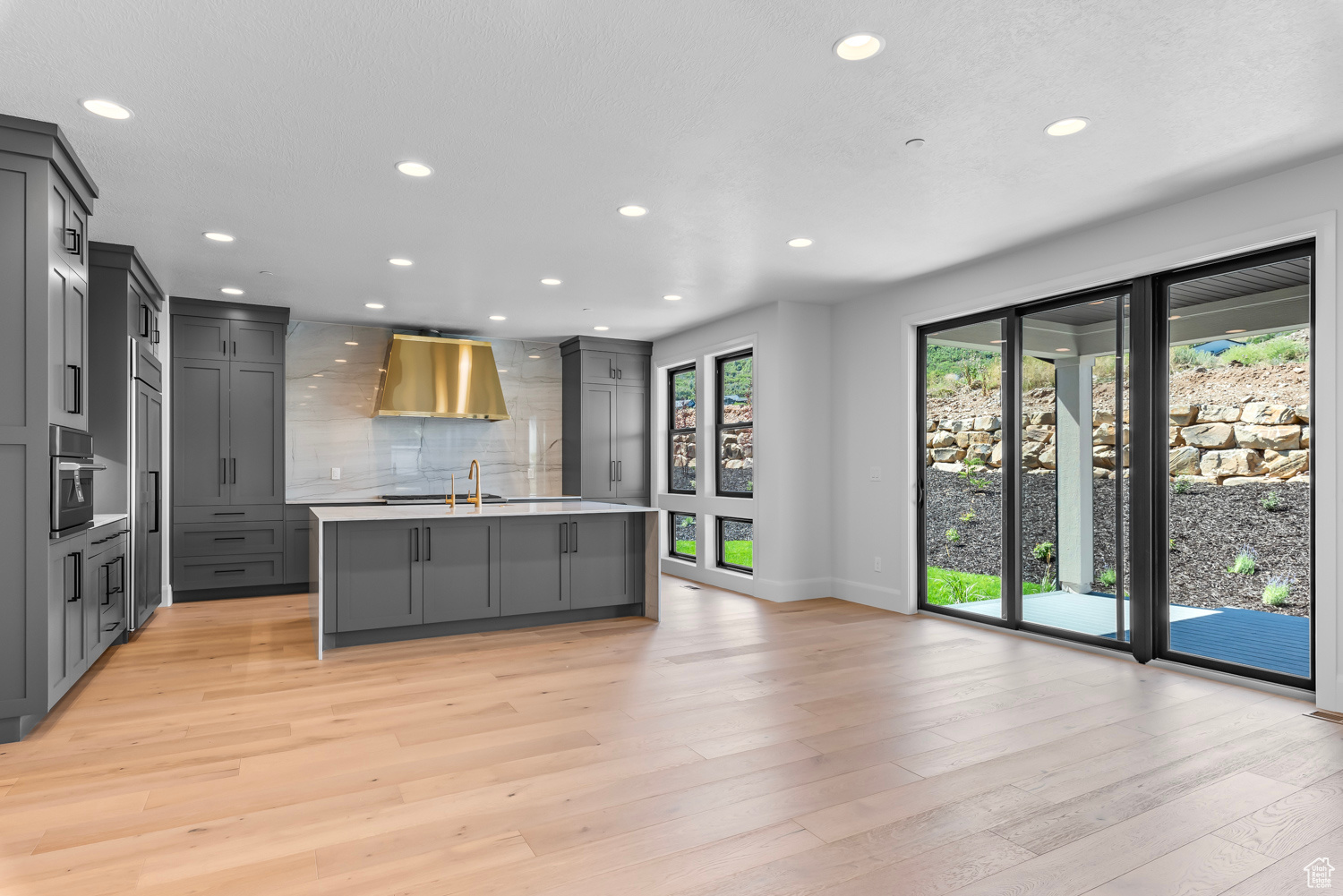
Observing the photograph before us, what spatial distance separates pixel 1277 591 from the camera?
12.1 ft

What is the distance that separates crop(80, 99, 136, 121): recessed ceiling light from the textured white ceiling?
0.17 feet

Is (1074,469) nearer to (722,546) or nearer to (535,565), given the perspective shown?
(535,565)

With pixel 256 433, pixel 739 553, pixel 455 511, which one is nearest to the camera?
pixel 455 511

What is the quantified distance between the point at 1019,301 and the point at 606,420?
4.26 m

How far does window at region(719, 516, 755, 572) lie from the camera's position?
7.09 m

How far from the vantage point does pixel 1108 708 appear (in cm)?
336

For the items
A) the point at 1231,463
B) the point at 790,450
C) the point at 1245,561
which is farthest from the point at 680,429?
the point at 1245,561

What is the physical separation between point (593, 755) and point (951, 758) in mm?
1320

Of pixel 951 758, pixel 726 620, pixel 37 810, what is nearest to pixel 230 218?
pixel 37 810

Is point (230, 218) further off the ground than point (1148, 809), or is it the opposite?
point (230, 218)

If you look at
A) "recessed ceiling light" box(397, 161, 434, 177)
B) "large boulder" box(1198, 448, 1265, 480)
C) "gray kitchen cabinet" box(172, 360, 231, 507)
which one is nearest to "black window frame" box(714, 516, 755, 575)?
"large boulder" box(1198, 448, 1265, 480)

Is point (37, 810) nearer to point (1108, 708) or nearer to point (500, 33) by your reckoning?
point (500, 33)

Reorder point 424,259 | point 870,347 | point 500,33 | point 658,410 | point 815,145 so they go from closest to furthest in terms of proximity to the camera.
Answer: point 500,33 < point 815,145 < point 424,259 < point 870,347 < point 658,410

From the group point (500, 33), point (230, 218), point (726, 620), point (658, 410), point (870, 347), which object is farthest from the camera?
point (658, 410)
